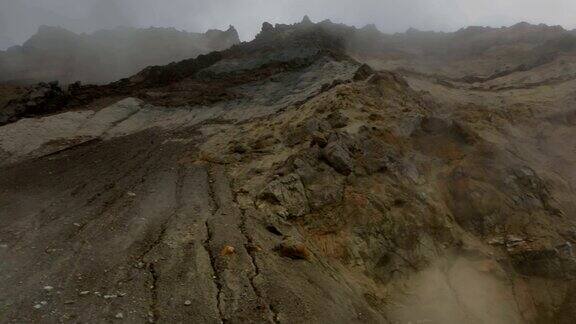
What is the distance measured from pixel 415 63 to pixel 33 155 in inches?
1113

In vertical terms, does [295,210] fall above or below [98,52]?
below

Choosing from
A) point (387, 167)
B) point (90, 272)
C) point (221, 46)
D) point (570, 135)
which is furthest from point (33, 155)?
point (221, 46)

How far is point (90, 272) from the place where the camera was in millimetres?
10656

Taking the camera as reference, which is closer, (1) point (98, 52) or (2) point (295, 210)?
(2) point (295, 210)

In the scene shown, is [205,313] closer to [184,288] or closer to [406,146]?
[184,288]

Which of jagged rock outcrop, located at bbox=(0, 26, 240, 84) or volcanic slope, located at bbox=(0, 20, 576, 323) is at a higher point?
jagged rock outcrop, located at bbox=(0, 26, 240, 84)

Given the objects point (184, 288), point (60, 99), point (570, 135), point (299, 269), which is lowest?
point (570, 135)

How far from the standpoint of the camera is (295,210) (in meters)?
14.4

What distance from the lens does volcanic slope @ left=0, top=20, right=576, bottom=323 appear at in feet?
34.9

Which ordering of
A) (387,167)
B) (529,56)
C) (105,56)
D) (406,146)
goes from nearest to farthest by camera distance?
(387,167) → (406,146) → (529,56) → (105,56)

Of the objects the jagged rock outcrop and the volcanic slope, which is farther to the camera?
the jagged rock outcrop

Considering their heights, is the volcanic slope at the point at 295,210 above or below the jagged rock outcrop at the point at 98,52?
below

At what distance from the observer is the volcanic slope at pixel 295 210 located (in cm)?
1065

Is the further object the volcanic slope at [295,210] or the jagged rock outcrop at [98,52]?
the jagged rock outcrop at [98,52]
